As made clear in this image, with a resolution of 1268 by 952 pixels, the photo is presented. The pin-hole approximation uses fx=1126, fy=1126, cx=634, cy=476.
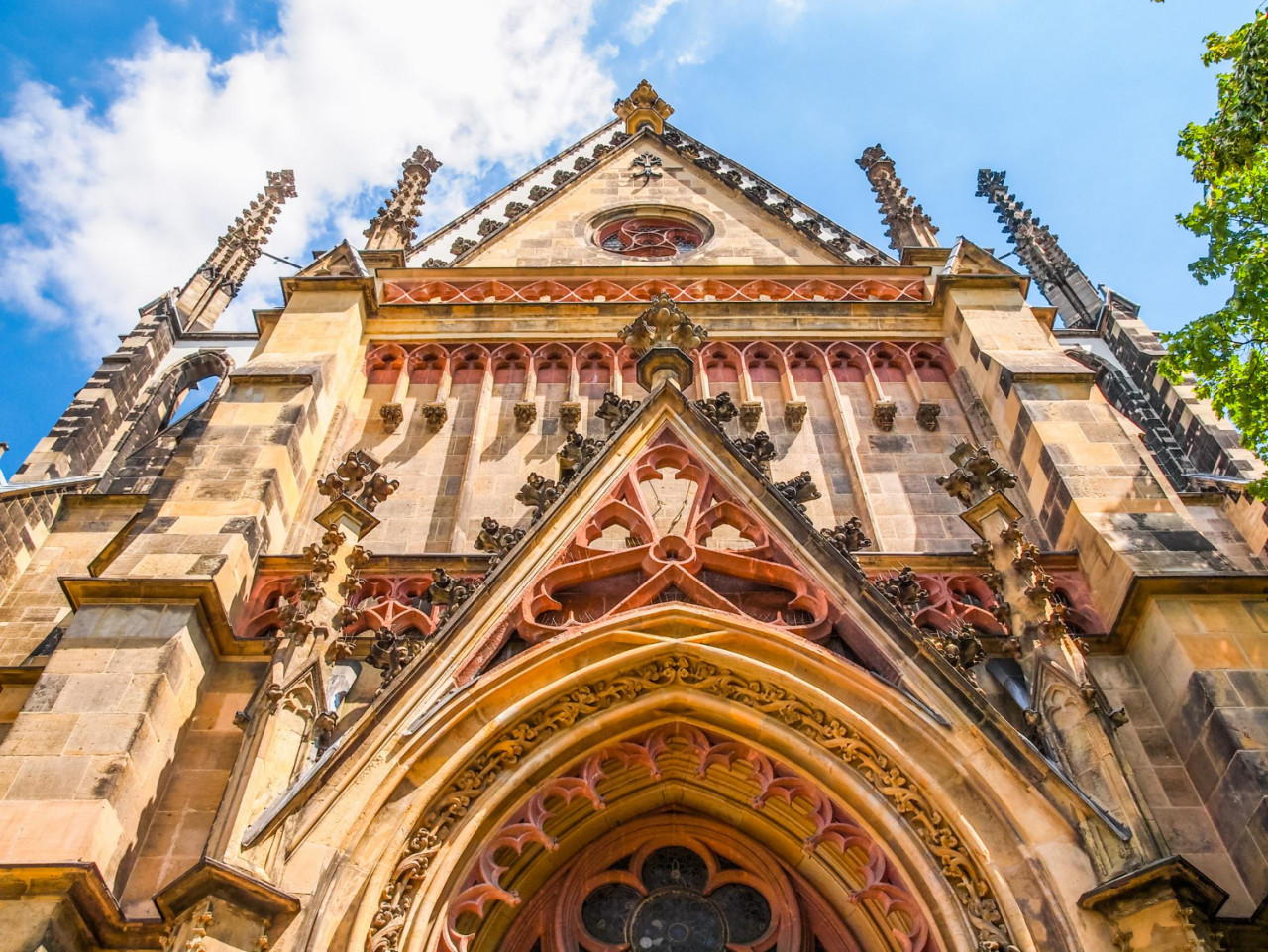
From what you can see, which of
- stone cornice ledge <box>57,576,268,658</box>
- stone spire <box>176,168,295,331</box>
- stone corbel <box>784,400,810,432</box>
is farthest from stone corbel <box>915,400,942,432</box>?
stone spire <box>176,168,295,331</box>

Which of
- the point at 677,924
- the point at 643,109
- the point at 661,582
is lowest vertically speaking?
the point at 677,924

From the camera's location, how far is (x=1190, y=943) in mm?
5984

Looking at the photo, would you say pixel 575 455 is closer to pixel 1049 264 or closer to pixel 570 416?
pixel 570 416

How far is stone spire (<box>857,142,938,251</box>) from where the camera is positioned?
1705cm

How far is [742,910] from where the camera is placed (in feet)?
27.2

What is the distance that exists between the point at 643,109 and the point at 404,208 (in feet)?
23.4

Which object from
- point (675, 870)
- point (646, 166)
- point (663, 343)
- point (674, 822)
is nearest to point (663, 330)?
point (663, 343)

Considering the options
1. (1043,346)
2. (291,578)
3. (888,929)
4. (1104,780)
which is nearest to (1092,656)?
(1104,780)

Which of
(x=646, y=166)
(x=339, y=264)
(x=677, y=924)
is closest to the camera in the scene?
(x=677, y=924)

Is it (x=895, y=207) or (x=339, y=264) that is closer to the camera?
(x=339, y=264)

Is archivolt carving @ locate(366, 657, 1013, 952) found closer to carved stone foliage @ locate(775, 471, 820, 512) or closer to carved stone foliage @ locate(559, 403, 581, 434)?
carved stone foliage @ locate(775, 471, 820, 512)

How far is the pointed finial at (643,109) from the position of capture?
888 inches

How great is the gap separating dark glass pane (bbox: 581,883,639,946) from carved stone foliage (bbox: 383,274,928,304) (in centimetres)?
866

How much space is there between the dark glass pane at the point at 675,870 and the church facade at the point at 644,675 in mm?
36
